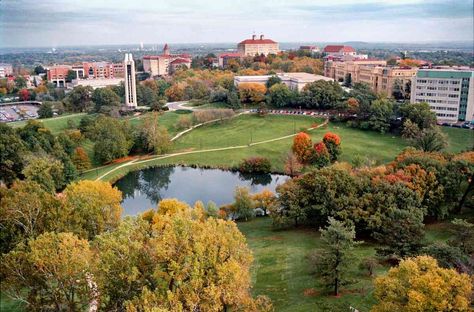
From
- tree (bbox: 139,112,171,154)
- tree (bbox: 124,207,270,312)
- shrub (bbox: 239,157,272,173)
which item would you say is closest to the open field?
shrub (bbox: 239,157,272,173)

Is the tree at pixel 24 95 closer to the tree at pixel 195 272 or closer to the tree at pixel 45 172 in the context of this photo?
the tree at pixel 45 172

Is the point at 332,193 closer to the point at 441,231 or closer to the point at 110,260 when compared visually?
the point at 441,231

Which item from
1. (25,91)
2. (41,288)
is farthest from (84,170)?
(25,91)

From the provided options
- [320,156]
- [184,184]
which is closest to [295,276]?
[320,156]

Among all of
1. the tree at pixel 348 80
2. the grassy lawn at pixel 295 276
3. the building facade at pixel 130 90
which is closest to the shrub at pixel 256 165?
the grassy lawn at pixel 295 276

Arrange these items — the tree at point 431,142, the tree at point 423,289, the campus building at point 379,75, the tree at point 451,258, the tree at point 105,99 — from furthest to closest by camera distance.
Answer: the campus building at point 379,75
the tree at point 105,99
the tree at point 431,142
the tree at point 451,258
the tree at point 423,289

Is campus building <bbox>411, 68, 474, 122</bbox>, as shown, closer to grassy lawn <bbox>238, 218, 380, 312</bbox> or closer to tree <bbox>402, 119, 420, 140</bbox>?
tree <bbox>402, 119, 420, 140</bbox>

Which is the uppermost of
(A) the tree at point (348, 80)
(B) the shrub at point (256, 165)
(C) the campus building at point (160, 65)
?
(C) the campus building at point (160, 65)

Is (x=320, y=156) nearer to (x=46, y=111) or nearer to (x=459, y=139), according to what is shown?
(x=459, y=139)
